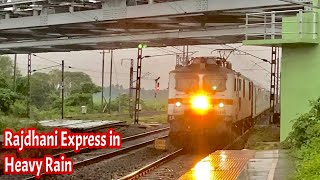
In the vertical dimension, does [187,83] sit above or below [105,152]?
above

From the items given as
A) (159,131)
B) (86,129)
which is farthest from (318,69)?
(159,131)

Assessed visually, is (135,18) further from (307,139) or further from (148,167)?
(307,139)

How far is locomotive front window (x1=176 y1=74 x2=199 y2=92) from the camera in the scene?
20.1 meters

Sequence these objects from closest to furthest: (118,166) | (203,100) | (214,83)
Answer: (118,166)
(203,100)
(214,83)

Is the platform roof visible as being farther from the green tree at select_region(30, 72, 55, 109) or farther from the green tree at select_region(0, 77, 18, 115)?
the green tree at select_region(30, 72, 55, 109)

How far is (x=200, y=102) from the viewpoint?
1989 cm

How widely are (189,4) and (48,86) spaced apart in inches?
2043

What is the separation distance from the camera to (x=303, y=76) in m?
18.0

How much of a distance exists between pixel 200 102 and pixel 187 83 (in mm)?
917

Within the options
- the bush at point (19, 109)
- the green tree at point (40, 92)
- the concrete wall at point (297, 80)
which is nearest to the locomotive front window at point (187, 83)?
the concrete wall at point (297, 80)

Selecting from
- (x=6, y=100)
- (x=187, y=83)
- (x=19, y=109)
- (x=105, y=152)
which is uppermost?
(x=187, y=83)

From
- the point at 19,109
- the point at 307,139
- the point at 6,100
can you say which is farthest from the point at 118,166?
Result: the point at 19,109

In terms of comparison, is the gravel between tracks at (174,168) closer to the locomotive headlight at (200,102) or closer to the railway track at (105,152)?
the locomotive headlight at (200,102)

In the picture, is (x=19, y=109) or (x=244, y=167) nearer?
(x=244, y=167)
